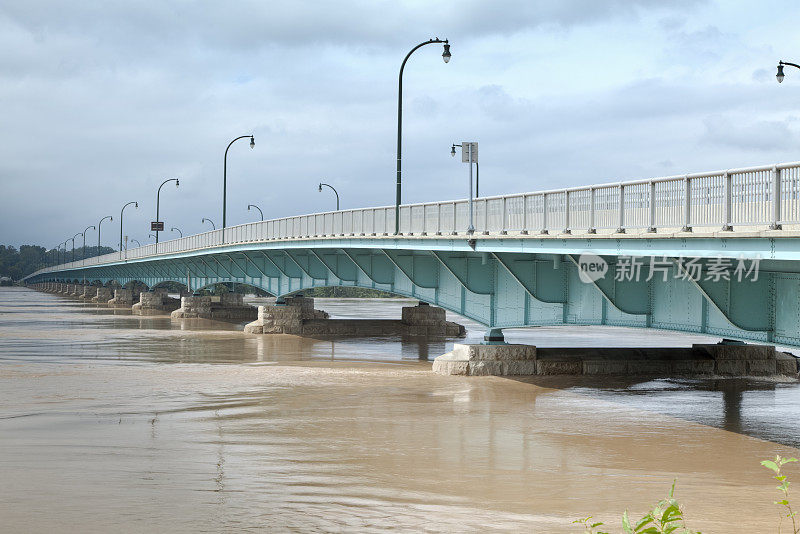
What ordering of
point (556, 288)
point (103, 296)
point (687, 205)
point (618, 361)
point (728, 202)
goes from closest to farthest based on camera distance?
point (728, 202)
point (687, 205)
point (556, 288)
point (618, 361)
point (103, 296)

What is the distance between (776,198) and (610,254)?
17.7 ft

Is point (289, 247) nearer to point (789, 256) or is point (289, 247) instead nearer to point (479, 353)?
point (479, 353)

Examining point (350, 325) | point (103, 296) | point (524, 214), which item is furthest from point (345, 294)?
point (524, 214)

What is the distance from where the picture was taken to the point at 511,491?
14562 millimetres

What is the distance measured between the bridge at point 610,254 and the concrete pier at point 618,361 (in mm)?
1323

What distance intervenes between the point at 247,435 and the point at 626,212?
960 cm

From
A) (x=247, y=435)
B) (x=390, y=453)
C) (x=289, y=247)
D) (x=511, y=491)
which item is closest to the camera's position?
(x=511, y=491)

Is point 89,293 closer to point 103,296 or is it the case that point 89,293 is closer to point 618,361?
point 103,296

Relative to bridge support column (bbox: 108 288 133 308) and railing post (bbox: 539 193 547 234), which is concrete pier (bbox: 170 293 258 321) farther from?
railing post (bbox: 539 193 547 234)

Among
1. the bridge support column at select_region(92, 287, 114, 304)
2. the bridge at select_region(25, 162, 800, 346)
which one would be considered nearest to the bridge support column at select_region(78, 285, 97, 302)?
the bridge support column at select_region(92, 287, 114, 304)

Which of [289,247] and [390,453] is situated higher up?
[289,247]

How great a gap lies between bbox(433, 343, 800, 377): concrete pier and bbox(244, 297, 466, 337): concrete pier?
23.4 m

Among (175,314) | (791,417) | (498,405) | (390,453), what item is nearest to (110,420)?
(390,453)

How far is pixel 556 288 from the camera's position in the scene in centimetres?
2797
